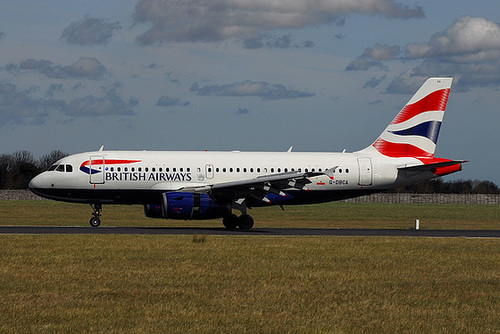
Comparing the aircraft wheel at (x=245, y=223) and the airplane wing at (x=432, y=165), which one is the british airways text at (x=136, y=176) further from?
the airplane wing at (x=432, y=165)

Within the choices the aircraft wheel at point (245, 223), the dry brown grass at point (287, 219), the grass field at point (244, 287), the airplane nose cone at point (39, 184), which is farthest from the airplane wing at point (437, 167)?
the airplane nose cone at point (39, 184)

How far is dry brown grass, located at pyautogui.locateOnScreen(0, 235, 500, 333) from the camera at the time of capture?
482 inches

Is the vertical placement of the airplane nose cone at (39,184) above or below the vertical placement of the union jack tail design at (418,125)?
below

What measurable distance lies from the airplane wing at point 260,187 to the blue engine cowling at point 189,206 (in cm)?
97

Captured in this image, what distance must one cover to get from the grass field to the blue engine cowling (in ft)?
23.2

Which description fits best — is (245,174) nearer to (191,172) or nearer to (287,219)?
(191,172)

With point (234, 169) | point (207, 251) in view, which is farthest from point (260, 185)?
point (207, 251)

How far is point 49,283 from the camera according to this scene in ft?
53.4

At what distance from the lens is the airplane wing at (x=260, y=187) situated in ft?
114

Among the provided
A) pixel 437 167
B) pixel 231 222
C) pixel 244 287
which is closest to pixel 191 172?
pixel 231 222

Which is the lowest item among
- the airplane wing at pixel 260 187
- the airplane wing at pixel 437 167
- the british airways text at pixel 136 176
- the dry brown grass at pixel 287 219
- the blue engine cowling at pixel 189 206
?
the dry brown grass at pixel 287 219

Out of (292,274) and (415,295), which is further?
(292,274)

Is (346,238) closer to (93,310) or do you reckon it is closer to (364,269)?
(364,269)

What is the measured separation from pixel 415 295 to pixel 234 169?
23.3m
